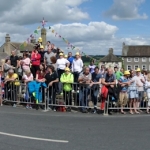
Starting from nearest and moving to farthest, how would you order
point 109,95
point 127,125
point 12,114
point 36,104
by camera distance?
1. point 127,125
2. point 12,114
3. point 109,95
4. point 36,104

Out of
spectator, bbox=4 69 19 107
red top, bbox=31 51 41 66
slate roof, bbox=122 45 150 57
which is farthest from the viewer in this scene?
slate roof, bbox=122 45 150 57

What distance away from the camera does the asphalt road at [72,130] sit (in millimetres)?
7973

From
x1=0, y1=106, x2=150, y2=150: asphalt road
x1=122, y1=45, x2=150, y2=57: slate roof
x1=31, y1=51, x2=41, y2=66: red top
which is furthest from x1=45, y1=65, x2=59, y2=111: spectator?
x1=122, y1=45, x2=150, y2=57: slate roof

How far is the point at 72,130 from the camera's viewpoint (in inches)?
388

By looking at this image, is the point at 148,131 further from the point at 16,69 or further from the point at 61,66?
the point at 16,69

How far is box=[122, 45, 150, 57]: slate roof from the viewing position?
110 meters

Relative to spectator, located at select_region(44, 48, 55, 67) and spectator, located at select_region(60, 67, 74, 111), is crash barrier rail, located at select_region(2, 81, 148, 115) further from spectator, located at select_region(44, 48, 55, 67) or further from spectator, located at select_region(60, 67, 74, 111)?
spectator, located at select_region(44, 48, 55, 67)

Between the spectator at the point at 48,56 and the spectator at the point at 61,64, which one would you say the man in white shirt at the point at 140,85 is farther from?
the spectator at the point at 48,56

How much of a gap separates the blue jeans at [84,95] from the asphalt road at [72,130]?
29.4 inches

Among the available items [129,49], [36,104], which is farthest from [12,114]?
[129,49]

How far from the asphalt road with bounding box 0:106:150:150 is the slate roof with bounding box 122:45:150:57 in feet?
324

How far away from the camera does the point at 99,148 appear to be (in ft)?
25.4

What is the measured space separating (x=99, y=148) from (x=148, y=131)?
109 inches

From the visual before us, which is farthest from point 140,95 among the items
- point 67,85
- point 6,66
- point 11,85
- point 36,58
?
point 6,66
